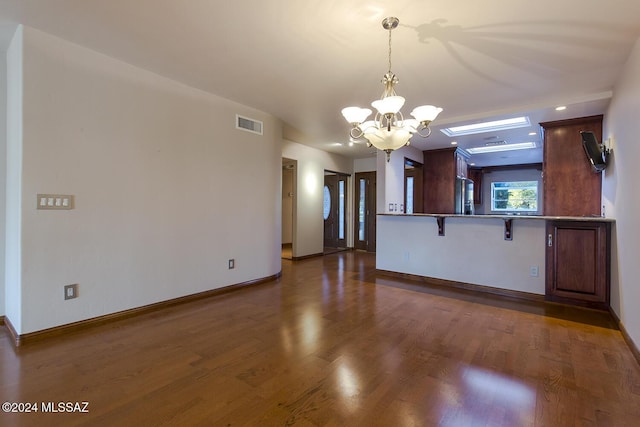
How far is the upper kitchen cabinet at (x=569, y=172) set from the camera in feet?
13.4

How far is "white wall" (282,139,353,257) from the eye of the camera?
6.48 metres

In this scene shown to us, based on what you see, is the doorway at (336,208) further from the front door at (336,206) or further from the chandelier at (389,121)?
the chandelier at (389,121)

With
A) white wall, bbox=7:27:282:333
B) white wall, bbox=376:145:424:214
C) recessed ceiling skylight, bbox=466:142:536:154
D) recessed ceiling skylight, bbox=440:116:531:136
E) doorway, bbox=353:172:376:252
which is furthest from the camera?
doorway, bbox=353:172:376:252

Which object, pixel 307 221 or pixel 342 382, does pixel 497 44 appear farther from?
pixel 307 221

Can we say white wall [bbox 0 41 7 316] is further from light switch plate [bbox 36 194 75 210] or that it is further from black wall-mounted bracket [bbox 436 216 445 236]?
black wall-mounted bracket [bbox 436 216 445 236]

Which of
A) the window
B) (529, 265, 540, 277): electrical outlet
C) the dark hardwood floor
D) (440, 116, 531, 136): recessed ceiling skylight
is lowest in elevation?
the dark hardwood floor

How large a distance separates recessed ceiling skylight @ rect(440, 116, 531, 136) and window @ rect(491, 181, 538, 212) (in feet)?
16.6

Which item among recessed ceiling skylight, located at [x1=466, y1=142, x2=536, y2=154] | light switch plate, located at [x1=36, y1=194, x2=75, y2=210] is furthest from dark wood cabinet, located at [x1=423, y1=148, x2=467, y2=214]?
light switch plate, located at [x1=36, y1=194, x2=75, y2=210]

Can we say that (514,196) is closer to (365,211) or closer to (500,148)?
(500,148)

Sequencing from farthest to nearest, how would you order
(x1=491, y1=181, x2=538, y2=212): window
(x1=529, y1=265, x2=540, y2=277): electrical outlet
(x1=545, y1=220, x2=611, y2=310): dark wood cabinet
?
(x1=491, y1=181, x2=538, y2=212): window, (x1=529, y1=265, x2=540, y2=277): electrical outlet, (x1=545, y1=220, x2=611, y2=310): dark wood cabinet

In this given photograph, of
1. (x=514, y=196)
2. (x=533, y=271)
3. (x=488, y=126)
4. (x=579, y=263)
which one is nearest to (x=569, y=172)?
(x=488, y=126)

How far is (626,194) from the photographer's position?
107 inches

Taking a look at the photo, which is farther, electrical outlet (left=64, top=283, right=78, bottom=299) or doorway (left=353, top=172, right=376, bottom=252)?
doorway (left=353, top=172, right=376, bottom=252)

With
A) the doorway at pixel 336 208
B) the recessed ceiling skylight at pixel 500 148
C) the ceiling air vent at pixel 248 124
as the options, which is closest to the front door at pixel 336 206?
the doorway at pixel 336 208
